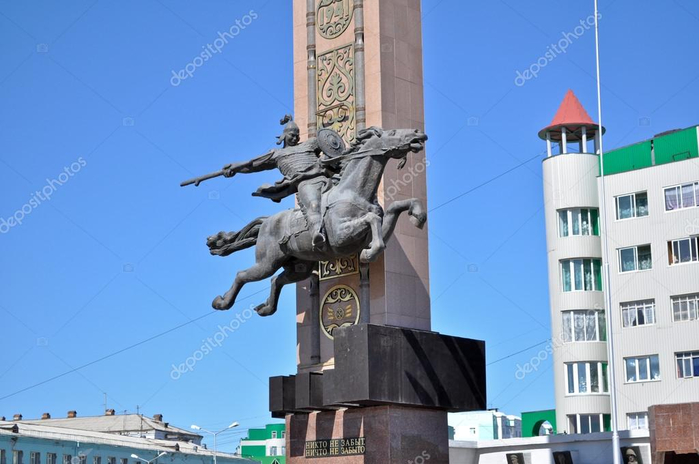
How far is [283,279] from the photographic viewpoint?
723 inches

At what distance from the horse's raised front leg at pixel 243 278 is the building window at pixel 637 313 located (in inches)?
875

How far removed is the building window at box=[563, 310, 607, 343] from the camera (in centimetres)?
3869

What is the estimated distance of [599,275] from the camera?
39250 millimetres

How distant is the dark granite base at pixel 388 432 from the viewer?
16938 mm

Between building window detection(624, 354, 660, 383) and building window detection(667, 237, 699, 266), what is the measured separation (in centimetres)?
314

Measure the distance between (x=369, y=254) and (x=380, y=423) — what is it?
2664mm

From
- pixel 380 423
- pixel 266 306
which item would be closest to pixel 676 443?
pixel 380 423

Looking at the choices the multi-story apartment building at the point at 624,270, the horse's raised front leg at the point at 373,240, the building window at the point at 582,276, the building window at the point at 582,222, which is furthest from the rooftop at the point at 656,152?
the horse's raised front leg at the point at 373,240

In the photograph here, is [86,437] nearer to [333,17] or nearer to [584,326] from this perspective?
[584,326]

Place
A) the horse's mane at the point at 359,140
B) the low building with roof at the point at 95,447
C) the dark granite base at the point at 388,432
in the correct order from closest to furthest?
the dark granite base at the point at 388,432
the horse's mane at the point at 359,140
the low building with roof at the point at 95,447

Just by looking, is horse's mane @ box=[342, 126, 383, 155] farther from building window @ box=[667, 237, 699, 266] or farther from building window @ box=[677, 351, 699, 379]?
building window @ box=[667, 237, 699, 266]

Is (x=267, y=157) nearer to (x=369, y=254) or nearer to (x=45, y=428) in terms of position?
(x=369, y=254)

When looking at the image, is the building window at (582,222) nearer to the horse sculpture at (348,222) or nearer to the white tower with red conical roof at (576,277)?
the white tower with red conical roof at (576,277)

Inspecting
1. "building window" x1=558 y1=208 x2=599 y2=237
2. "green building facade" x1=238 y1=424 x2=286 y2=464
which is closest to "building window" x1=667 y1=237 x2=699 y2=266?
"building window" x1=558 y1=208 x2=599 y2=237
